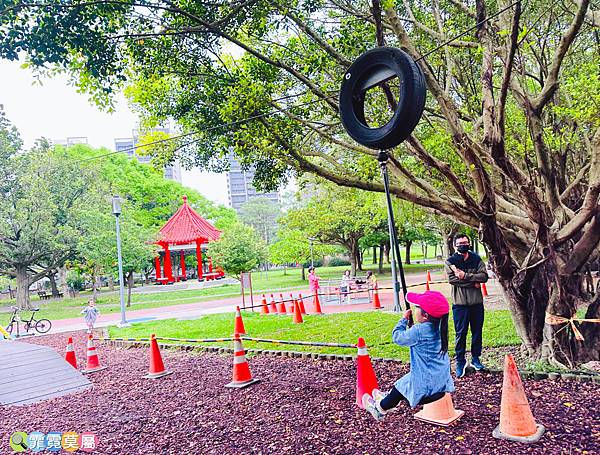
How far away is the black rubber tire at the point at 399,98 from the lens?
3.98 meters

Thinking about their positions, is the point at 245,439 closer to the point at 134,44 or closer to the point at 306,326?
the point at 134,44

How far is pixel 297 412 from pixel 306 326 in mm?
6616

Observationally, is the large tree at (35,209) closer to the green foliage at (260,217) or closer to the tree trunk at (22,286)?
the tree trunk at (22,286)

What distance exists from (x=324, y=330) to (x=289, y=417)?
18.9 ft

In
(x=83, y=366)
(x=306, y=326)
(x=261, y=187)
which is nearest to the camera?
(x=261, y=187)

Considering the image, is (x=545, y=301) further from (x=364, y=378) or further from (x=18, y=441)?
(x=18, y=441)

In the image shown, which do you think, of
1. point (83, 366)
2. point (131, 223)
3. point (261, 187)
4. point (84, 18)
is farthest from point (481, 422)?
point (131, 223)

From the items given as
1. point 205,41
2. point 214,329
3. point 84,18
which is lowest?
point 214,329

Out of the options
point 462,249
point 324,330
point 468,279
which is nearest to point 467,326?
point 468,279

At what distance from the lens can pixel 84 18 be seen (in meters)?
5.22

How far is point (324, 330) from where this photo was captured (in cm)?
1046

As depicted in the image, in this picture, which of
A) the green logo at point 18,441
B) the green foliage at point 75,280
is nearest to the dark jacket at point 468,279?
the green logo at point 18,441

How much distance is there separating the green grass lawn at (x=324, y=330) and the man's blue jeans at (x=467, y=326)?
1.34m

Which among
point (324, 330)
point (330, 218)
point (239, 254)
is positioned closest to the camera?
point (324, 330)
